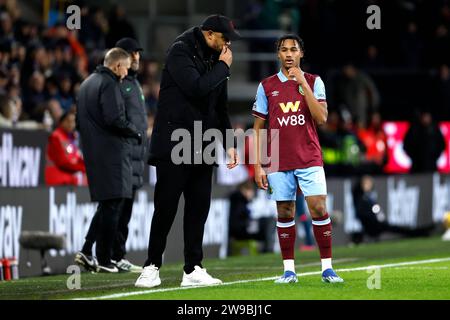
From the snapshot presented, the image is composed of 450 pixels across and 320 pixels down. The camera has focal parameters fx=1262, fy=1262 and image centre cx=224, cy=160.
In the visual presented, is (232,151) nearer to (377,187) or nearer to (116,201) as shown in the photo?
(116,201)

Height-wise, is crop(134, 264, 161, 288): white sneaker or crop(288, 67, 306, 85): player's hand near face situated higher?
Answer: crop(288, 67, 306, 85): player's hand near face

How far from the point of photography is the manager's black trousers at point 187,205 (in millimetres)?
10312

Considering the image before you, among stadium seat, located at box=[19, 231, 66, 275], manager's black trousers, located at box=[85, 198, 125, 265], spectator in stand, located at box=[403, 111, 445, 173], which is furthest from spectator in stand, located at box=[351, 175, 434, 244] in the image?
manager's black trousers, located at box=[85, 198, 125, 265]

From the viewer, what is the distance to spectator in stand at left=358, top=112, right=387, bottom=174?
2476cm

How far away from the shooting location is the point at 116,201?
13.2 m

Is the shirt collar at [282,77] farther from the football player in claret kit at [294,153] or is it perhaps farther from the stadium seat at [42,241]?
the stadium seat at [42,241]

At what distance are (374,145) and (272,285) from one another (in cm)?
1525

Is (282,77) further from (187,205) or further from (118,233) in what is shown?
(118,233)

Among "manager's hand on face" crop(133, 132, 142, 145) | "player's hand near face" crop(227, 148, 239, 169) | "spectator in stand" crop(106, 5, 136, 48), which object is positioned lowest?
"player's hand near face" crop(227, 148, 239, 169)

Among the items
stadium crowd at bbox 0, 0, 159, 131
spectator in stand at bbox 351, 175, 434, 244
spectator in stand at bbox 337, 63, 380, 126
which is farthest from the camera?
spectator in stand at bbox 337, 63, 380, 126

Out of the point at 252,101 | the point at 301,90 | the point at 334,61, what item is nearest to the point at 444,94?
the point at 334,61

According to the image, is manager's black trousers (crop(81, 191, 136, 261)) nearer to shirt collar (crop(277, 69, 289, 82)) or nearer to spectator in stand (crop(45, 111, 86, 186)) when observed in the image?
spectator in stand (crop(45, 111, 86, 186))

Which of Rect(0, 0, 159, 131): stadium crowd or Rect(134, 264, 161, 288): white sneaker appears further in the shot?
Rect(0, 0, 159, 131): stadium crowd

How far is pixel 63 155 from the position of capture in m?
15.7
